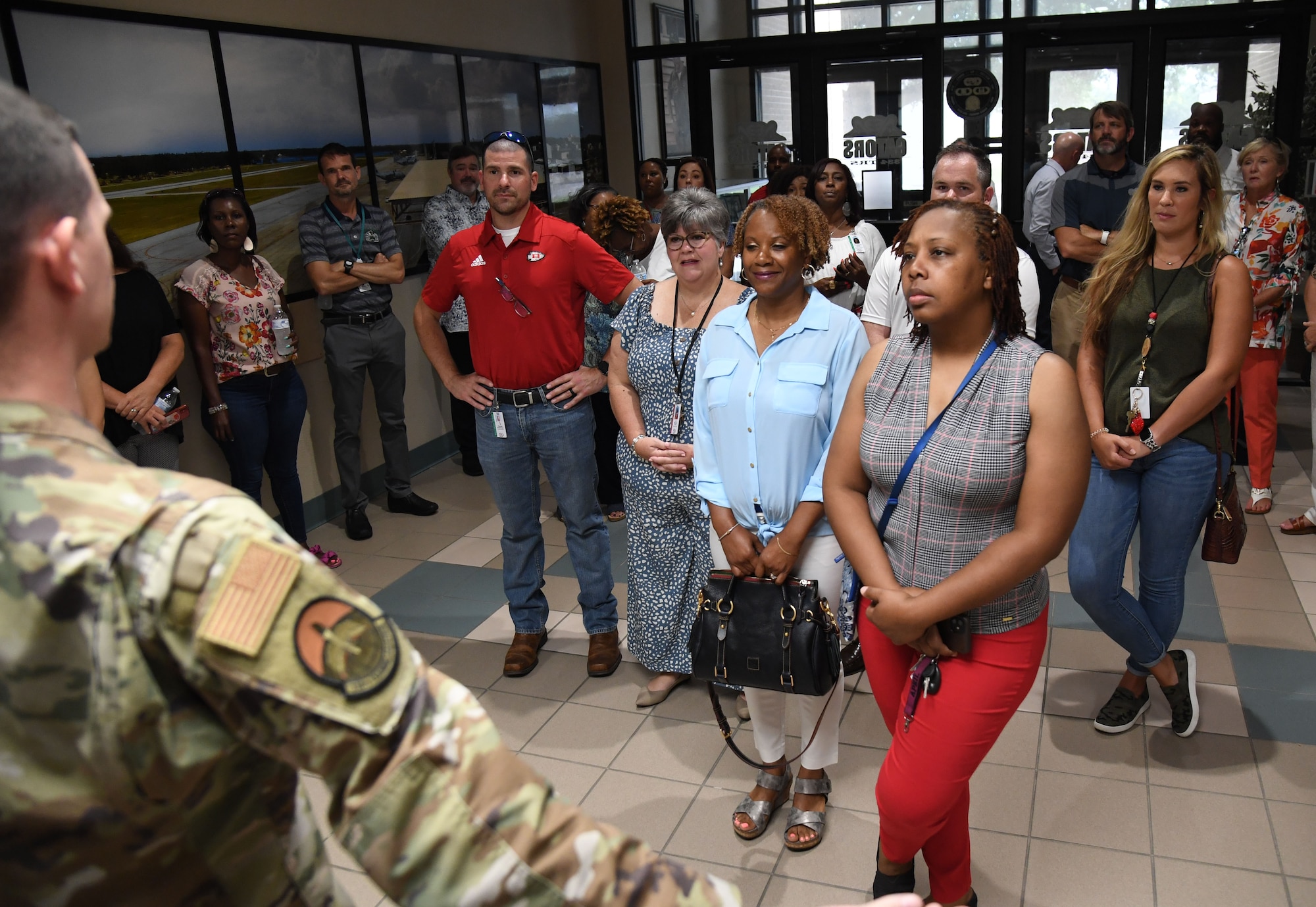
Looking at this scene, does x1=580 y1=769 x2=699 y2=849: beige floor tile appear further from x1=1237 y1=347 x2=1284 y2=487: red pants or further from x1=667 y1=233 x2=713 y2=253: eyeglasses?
x1=1237 y1=347 x2=1284 y2=487: red pants

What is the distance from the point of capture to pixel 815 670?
2381 millimetres

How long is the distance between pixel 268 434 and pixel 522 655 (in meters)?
1.90

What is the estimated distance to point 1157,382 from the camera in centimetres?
277

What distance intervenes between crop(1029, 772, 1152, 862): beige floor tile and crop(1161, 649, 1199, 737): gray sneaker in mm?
312

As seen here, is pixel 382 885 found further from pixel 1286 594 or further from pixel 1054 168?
pixel 1054 168

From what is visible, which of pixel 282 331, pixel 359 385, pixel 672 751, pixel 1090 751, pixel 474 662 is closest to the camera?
pixel 1090 751

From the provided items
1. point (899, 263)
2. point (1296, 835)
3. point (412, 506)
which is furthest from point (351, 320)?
point (1296, 835)

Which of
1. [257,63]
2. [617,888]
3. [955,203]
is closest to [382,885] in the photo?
[617,888]

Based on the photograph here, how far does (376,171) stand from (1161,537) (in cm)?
457

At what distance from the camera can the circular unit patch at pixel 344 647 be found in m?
0.68

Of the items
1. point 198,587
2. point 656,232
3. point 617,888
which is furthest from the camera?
point 656,232

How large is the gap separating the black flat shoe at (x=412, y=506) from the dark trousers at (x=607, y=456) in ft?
3.10

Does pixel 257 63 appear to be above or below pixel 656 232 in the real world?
above

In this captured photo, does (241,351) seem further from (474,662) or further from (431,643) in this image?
(474,662)
